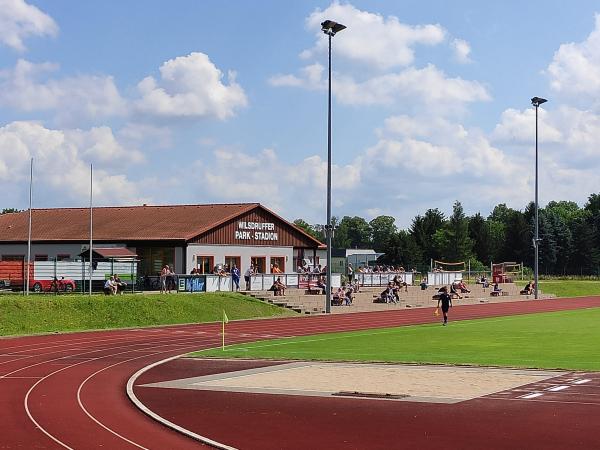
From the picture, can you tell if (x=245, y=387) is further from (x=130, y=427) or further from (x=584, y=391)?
(x=584, y=391)

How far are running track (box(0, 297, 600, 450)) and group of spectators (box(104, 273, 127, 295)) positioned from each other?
7517mm

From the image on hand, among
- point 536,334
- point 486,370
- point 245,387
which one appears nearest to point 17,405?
point 245,387

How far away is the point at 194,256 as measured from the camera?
188 ft

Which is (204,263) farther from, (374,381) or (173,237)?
(374,381)

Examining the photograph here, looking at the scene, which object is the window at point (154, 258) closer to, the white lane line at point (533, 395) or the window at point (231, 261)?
the window at point (231, 261)

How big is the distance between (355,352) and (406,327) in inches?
489

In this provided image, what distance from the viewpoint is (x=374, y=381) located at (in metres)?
20.8

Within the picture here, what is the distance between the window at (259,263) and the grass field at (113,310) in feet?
45.4

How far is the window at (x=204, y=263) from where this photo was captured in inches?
2272

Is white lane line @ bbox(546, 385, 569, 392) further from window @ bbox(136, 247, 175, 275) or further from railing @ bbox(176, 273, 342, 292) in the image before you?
window @ bbox(136, 247, 175, 275)

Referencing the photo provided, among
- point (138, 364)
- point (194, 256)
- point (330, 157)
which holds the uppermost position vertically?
point (330, 157)

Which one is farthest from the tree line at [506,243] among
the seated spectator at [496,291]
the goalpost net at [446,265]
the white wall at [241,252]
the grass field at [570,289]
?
the white wall at [241,252]

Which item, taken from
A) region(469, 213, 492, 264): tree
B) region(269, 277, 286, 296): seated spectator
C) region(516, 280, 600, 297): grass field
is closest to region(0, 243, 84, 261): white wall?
region(269, 277, 286, 296): seated spectator

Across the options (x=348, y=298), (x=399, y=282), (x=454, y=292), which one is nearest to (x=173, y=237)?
(x=348, y=298)
